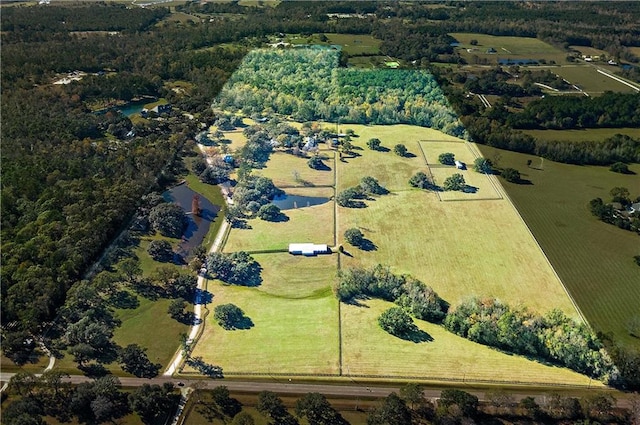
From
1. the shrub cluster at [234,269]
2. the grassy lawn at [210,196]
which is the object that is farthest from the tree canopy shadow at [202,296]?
the grassy lawn at [210,196]

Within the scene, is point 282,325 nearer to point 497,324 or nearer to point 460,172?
point 497,324

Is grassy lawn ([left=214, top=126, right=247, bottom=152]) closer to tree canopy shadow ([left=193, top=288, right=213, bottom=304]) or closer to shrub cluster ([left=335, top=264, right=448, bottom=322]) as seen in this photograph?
tree canopy shadow ([left=193, top=288, right=213, bottom=304])

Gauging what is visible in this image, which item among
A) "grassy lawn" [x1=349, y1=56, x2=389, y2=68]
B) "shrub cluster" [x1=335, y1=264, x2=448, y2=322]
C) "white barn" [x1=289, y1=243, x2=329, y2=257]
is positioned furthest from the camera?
"grassy lawn" [x1=349, y1=56, x2=389, y2=68]

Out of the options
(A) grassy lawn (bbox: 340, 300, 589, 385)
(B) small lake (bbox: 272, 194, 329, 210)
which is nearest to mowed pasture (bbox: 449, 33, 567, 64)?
(B) small lake (bbox: 272, 194, 329, 210)

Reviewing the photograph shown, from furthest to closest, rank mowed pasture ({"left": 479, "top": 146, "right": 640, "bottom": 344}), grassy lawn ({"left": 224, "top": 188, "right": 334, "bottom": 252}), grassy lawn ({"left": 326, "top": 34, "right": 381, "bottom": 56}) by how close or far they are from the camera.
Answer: grassy lawn ({"left": 326, "top": 34, "right": 381, "bottom": 56}) → grassy lawn ({"left": 224, "top": 188, "right": 334, "bottom": 252}) → mowed pasture ({"left": 479, "top": 146, "right": 640, "bottom": 344})

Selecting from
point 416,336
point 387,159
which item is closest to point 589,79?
point 387,159

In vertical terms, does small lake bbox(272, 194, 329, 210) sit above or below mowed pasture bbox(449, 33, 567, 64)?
below

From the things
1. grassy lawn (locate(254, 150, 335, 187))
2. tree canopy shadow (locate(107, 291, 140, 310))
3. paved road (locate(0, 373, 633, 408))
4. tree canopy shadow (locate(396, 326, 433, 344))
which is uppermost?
grassy lawn (locate(254, 150, 335, 187))

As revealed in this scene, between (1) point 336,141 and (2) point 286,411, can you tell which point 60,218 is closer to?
(2) point 286,411
